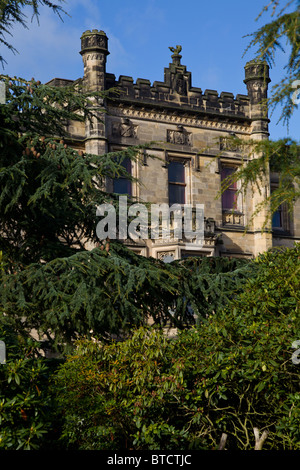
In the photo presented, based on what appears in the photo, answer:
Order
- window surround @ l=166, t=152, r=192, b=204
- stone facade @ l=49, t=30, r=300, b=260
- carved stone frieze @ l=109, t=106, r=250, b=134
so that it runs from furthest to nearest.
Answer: window surround @ l=166, t=152, r=192, b=204 < carved stone frieze @ l=109, t=106, r=250, b=134 < stone facade @ l=49, t=30, r=300, b=260

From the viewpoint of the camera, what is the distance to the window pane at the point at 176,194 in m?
24.0

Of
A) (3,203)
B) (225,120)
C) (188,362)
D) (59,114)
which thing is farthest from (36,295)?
(225,120)

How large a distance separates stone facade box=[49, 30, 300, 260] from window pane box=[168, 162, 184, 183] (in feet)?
0.38

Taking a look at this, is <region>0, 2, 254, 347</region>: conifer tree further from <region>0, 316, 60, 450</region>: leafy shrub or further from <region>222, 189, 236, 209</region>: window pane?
<region>222, 189, 236, 209</region>: window pane

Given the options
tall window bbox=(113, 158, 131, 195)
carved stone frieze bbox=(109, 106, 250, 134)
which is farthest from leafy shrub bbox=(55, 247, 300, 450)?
carved stone frieze bbox=(109, 106, 250, 134)

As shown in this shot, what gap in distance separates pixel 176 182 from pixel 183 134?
1779 millimetres

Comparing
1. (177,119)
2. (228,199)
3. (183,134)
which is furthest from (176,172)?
(228,199)

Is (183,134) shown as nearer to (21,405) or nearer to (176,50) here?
(176,50)

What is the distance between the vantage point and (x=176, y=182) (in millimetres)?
24203

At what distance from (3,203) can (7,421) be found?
5.01 meters

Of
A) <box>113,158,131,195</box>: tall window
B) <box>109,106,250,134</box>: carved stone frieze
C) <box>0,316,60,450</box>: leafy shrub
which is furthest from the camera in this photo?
<box>109,106,250,134</box>: carved stone frieze

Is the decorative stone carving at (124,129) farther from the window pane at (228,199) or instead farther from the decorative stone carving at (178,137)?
the window pane at (228,199)

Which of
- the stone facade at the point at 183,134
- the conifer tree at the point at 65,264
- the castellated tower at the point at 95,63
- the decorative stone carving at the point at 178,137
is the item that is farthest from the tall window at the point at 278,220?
the conifer tree at the point at 65,264

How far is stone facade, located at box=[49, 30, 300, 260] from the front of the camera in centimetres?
2279
